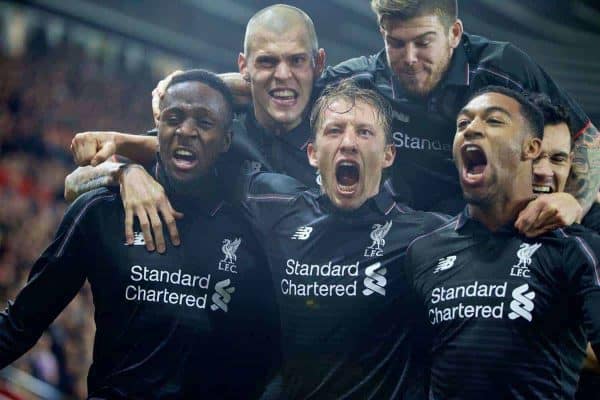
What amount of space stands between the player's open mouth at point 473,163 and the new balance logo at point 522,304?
34 centimetres

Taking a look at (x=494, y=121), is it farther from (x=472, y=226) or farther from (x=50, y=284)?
(x=50, y=284)

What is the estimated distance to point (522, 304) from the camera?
2363 millimetres

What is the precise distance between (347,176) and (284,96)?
1.10 ft

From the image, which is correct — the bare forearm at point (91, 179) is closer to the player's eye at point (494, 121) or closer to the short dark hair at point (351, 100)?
the short dark hair at point (351, 100)

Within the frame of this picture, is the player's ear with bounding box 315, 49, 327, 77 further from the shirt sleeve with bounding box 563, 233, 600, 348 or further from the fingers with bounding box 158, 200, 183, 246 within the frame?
the shirt sleeve with bounding box 563, 233, 600, 348

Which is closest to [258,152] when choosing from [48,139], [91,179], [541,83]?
[91,179]

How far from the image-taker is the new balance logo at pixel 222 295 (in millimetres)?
2729

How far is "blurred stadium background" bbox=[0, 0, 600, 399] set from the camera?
2.73 m

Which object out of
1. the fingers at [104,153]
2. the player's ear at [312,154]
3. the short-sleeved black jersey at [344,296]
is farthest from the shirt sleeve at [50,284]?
the player's ear at [312,154]

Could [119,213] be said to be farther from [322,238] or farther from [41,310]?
[322,238]

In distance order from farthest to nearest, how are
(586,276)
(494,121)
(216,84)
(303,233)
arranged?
(216,84)
(303,233)
(494,121)
(586,276)

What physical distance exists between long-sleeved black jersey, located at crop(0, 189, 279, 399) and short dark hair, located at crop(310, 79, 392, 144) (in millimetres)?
417

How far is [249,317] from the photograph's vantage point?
8.86ft

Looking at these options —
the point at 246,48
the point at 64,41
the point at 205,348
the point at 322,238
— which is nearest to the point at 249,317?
the point at 205,348
